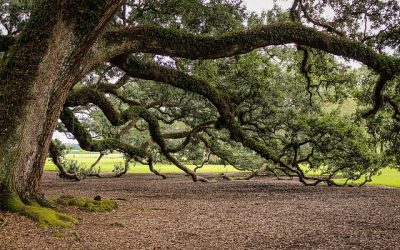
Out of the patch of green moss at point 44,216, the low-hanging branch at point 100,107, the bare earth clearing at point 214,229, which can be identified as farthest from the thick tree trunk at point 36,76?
the low-hanging branch at point 100,107

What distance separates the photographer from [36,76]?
23.5 feet

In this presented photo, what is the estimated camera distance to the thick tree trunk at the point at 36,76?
702 cm

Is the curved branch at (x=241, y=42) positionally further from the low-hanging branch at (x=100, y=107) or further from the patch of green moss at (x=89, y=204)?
the low-hanging branch at (x=100, y=107)

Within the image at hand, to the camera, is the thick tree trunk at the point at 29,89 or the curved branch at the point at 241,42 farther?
the curved branch at the point at 241,42

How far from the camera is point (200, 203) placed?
43.2 ft

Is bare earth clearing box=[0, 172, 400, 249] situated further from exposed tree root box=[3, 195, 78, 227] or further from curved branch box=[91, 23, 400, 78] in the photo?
curved branch box=[91, 23, 400, 78]

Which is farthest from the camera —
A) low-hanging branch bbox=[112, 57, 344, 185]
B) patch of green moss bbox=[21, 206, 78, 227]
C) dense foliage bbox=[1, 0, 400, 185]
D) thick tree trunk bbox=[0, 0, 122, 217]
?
dense foliage bbox=[1, 0, 400, 185]

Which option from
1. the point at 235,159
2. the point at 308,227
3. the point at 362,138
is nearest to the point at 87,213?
the point at 308,227

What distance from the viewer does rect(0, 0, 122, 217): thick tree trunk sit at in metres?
7.02

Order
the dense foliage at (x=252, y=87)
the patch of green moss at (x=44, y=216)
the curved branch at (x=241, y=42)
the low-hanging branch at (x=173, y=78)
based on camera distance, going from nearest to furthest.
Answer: the patch of green moss at (x=44, y=216) → the curved branch at (x=241, y=42) → the low-hanging branch at (x=173, y=78) → the dense foliage at (x=252, y=87)

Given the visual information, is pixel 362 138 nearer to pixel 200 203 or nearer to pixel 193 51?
pixel 200 203

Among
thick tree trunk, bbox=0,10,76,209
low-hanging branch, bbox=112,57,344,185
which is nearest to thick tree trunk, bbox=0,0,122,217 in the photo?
thick tree trunk, bbox=0,10,76,209

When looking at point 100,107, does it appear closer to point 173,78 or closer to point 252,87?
point 173,78

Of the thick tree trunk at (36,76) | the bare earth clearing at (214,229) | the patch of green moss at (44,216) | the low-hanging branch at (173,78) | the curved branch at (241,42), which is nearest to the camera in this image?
the bare earth clearing at (214,229)
